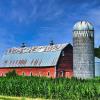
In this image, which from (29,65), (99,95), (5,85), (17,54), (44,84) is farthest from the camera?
(17,54)

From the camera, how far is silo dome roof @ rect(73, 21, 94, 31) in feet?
214

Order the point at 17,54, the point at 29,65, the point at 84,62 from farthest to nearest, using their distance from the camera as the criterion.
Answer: the point at 17,54
the point at 29,65
the point at 84,62

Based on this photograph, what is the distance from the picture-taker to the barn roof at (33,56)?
229 feet

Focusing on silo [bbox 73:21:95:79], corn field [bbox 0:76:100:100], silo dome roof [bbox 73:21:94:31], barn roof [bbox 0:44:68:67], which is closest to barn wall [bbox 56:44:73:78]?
barn roof [bbox 0:44:68:67]

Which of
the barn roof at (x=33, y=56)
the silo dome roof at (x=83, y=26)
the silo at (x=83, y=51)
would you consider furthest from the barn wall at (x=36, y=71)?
the silo dome roof at (x=83, y=26)

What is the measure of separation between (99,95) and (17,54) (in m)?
41.9

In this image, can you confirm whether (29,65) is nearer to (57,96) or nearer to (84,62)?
(84,62)

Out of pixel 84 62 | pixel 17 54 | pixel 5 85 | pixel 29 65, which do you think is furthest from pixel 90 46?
pixel 5 85

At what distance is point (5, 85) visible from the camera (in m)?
44.3

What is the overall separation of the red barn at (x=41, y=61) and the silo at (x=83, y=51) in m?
4.93

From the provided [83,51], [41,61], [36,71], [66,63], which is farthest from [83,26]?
[36,71]

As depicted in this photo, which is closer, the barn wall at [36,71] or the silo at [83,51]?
the silo at [83,51]

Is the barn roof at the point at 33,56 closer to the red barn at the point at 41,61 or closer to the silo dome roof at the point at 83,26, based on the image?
Answer: the red barn at the point at 41,61

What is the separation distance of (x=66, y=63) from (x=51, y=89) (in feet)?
101
